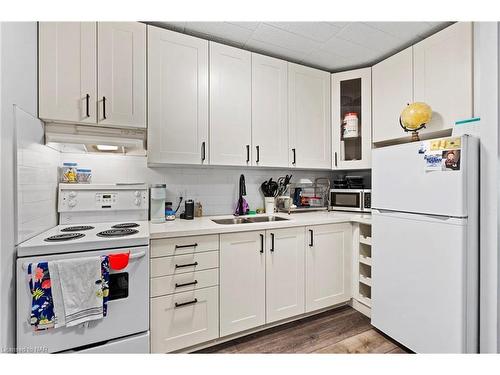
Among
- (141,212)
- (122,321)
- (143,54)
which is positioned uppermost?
(143,54)

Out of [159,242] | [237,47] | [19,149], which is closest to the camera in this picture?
[19,149]

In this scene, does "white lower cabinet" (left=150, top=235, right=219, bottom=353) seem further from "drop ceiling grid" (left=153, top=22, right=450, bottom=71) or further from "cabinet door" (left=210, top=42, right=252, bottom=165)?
"drop ceiling grid" (left=153, top=22, right=450, bottom=71)

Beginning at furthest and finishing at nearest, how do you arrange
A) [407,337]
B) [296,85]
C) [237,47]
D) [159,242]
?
[296,85], [237,47], [407,337], [159,242]

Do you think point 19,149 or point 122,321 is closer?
point 19,149

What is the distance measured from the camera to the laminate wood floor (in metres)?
1.69

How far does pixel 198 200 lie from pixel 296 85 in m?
1.48

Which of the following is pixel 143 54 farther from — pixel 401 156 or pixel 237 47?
pixel 401 156

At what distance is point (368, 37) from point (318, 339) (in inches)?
98.2

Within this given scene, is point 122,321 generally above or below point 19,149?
below

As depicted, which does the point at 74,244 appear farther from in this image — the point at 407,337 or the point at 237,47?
the point at 407,337

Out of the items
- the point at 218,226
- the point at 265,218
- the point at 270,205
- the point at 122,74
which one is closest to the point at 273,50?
the point at 122,74

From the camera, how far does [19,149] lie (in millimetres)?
1249

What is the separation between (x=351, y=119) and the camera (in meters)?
2.45

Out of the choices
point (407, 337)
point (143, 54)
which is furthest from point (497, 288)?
point (143, 54)
